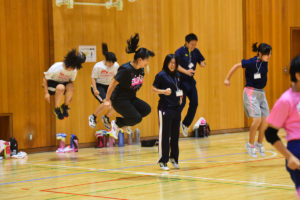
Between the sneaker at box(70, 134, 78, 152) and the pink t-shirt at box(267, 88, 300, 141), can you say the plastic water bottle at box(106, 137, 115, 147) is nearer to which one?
the sneaker at box(70, 134, 78, 152)

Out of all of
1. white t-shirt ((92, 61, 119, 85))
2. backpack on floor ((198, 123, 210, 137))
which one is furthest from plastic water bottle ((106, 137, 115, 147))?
backpack on floor ((198, 123, 210, 137))

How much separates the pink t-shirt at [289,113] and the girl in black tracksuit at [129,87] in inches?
165

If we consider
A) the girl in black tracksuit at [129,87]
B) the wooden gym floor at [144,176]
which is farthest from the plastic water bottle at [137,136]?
the girl in black tracksuit at [129,87]

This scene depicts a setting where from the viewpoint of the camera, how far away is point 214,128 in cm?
1369

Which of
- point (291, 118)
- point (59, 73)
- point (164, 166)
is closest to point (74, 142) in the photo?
point (59, 73)

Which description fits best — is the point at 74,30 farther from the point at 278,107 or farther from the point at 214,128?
the point at 278,107

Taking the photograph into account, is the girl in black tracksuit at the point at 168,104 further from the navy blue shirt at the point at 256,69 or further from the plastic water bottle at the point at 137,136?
the plastic water bottle at the point at 137,136

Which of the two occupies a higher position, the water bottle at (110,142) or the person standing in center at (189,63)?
the person standing in center at (189,63)

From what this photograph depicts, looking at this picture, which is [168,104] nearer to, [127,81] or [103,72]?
[127,81]

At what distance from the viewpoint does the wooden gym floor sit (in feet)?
17.9

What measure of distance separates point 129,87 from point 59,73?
2.26 metres

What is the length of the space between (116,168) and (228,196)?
2.83m

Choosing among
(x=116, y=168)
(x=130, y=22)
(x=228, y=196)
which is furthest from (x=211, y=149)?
(x=228, y=196)

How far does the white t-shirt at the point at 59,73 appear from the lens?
9297 millimetres
